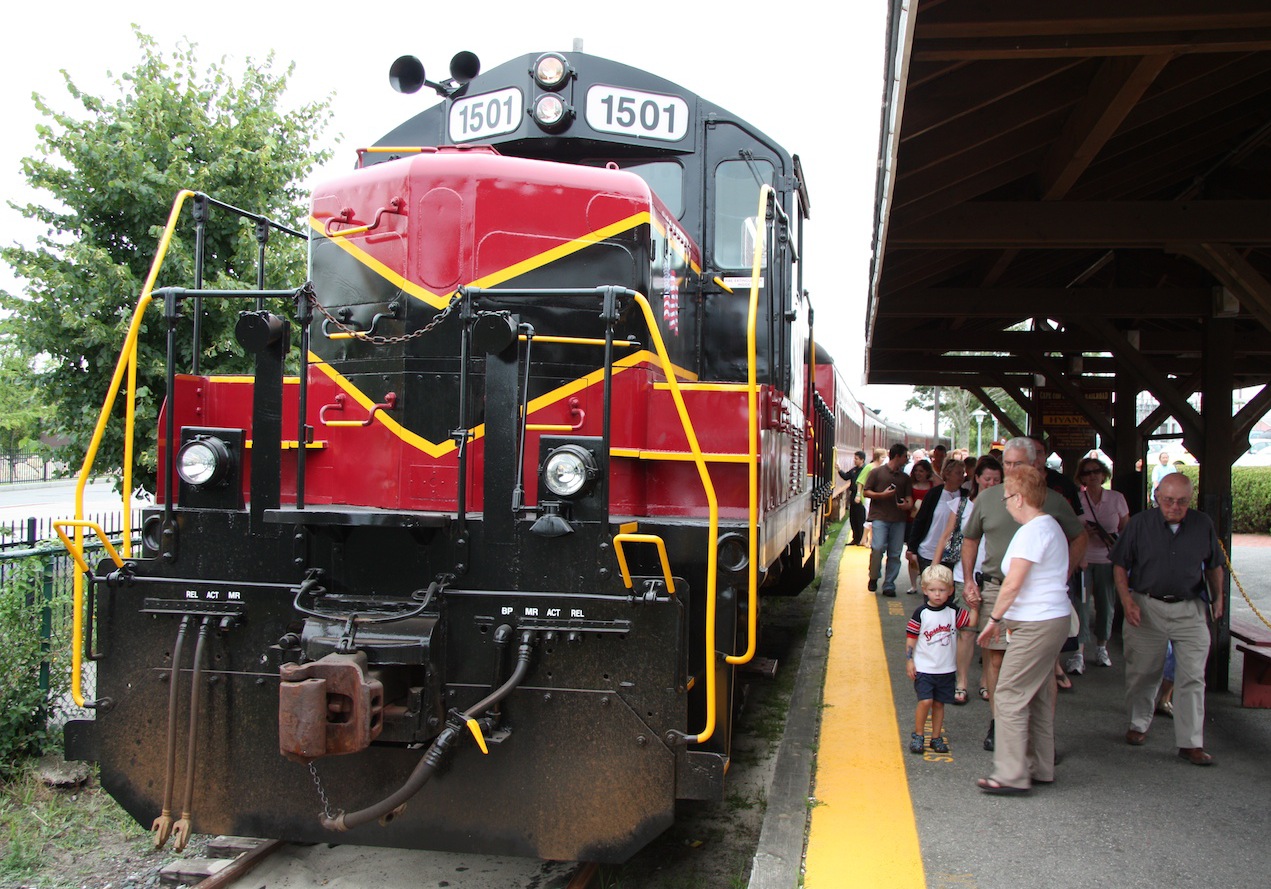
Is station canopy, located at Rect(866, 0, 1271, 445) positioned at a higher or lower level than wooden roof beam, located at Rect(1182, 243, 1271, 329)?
higher

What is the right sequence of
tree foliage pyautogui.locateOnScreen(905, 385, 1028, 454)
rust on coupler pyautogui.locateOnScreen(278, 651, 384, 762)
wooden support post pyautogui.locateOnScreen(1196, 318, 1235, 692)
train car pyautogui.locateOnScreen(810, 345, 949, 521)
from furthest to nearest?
tree foliage pyautogui.locateOnScreen(905, 385, 1028, 454) → train car pyautogui.locateOnScreen(810, 345, 949, 521) → wooden support post pyautogui.locateOnScreen(1196, 318, 1235, 692) → rust on coupler pyautogui.locateOnScreen(278, 651, 384, 762)

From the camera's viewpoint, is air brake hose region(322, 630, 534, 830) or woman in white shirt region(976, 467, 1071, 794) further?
woman in white shirt region(976, 467, 1071, 794)

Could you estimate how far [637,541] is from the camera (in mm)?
3424

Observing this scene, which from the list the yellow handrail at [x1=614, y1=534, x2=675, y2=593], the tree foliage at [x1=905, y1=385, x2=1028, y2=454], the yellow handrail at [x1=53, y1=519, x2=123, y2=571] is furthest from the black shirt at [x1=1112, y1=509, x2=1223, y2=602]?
the tree foliage at [x1=905, y1=385, x2=1028, y2=454]

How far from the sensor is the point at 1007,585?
4.75 m

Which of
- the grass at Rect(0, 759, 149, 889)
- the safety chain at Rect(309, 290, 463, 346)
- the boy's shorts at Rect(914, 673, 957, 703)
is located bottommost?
the grass at Rect(0, 759, 149, 889)

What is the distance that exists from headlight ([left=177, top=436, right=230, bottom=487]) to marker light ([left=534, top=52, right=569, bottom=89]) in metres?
2.55

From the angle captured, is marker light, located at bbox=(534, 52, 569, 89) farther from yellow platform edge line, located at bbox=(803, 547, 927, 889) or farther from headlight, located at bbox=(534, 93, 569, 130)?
yellow platform edge line, located at bbox=(803, 547, 927, 889)

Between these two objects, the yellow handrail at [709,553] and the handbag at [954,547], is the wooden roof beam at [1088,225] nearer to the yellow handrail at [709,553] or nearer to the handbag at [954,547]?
the handbag at [954,547]

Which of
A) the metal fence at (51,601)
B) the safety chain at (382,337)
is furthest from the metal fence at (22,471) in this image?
the safety chain at (382,337)

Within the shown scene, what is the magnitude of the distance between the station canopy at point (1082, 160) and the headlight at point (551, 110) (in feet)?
5.37

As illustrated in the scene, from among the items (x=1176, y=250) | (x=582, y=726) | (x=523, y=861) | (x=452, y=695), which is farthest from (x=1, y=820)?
(x=1176, y=250)

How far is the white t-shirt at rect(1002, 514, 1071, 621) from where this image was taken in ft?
15.6

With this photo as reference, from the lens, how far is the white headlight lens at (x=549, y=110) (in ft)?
16.6
